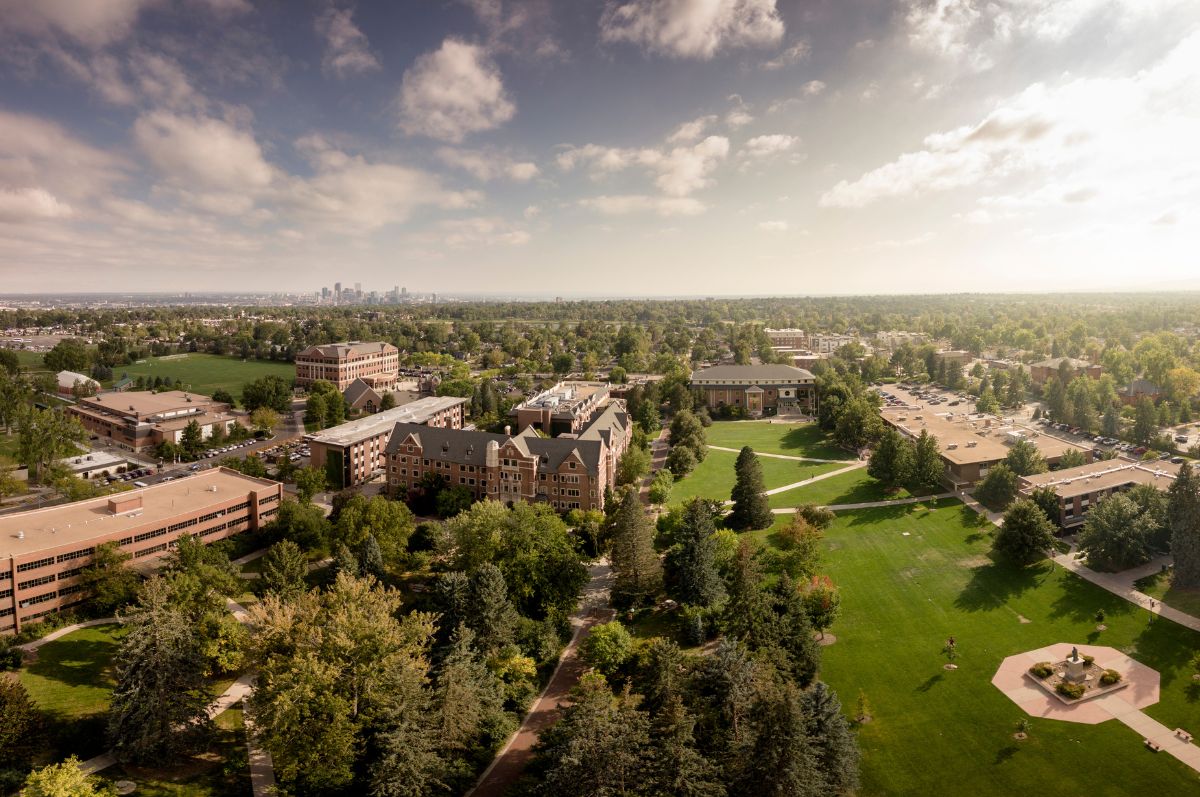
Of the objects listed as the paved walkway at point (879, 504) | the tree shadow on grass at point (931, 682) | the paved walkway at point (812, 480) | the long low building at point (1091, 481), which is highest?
the long low building at point (1091, 481)

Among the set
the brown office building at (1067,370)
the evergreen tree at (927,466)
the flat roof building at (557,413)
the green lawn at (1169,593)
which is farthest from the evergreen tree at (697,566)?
the brown office building at (1067,370)

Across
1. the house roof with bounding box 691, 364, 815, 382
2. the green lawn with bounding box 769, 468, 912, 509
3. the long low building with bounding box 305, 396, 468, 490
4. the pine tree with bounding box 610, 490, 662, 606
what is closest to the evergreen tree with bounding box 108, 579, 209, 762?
the pine tree with bounding box 610, 490, 662, 606

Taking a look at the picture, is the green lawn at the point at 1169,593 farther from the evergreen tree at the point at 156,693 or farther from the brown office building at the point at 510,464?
the evergreen tree at the point at 156,693

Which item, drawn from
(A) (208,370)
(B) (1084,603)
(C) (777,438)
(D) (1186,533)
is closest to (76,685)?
(B) (1084,603)

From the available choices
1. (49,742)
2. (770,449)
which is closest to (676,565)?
(49,742)

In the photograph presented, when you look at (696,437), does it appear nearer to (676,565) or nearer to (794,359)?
(676,565)

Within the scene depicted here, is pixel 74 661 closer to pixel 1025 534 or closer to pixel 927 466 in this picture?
pixel 1025 534
